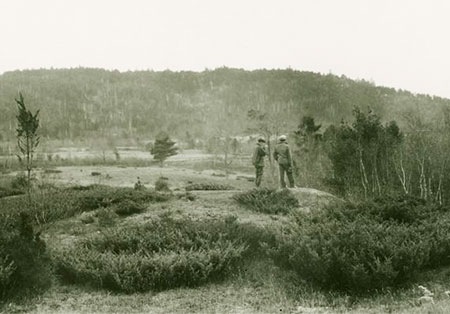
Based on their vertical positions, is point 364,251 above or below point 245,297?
above

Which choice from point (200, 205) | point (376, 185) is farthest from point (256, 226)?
point (376, 185)

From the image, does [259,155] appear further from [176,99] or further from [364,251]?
[176,99]

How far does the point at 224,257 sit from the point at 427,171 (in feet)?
52.4

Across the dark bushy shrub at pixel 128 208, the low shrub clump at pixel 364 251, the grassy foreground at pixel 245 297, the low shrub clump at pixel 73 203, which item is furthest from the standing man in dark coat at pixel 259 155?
the low shrub clump at pixel 364 251

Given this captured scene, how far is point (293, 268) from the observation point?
29.1 feet

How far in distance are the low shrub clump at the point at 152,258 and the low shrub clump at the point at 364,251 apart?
1.20 meters

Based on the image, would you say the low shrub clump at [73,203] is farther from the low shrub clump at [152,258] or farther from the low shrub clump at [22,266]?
the low shrub clump at [22,266]

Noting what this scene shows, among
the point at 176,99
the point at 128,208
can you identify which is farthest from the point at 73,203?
the point at 176,99

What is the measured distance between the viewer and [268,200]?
46.9 ft

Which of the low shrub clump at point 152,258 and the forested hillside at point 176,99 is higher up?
the forested hillside at point 176,99

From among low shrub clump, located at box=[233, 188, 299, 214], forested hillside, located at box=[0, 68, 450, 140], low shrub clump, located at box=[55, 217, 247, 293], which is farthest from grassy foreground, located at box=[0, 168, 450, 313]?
forested hillside, located at box=[0, 68, 450, 140]

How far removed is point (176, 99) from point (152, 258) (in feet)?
455

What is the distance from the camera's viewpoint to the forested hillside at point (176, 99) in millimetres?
123500

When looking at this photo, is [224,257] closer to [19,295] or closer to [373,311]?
[373,311]
